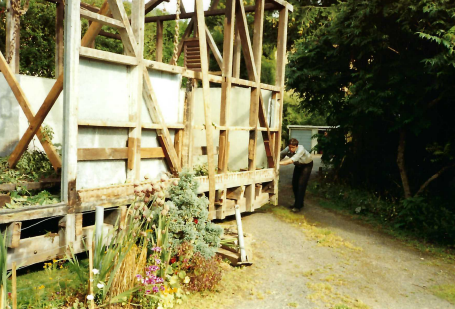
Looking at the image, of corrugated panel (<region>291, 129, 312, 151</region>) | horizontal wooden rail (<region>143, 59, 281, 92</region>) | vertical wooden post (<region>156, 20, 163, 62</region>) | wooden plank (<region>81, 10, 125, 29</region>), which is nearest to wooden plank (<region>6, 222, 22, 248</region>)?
wooden plank (<region>81, 10, 125, 29</region>)

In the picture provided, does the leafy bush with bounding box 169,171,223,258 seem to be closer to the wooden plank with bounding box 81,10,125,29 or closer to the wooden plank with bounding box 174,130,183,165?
the wooden plank with bounding box 174,130,183,165

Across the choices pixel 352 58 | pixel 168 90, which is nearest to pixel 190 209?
pixel 168 90

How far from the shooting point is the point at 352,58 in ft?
36.0

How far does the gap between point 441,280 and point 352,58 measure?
6.35m

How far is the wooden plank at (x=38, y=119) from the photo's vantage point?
5188 millimetres

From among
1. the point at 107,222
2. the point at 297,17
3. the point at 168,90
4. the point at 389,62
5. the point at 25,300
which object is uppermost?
the point at 297,17

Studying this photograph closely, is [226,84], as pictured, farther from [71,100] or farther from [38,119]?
[38,119]

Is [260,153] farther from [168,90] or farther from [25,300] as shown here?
[25,300]

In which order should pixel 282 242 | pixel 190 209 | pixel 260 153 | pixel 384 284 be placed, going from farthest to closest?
pixel 260 153 < pixel 282 242 < pixel 384 284 < pixel 190 209

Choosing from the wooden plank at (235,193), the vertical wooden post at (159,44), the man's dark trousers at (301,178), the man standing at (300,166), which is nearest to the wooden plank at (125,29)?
the wooden plank at (235,193)

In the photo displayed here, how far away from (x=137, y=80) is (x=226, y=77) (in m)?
2.10

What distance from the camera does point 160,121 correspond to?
619 centimetres

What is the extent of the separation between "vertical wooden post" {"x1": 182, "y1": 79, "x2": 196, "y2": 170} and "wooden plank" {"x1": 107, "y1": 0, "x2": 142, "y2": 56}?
1208mm

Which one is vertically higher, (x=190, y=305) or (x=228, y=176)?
(x=228, y=176)
